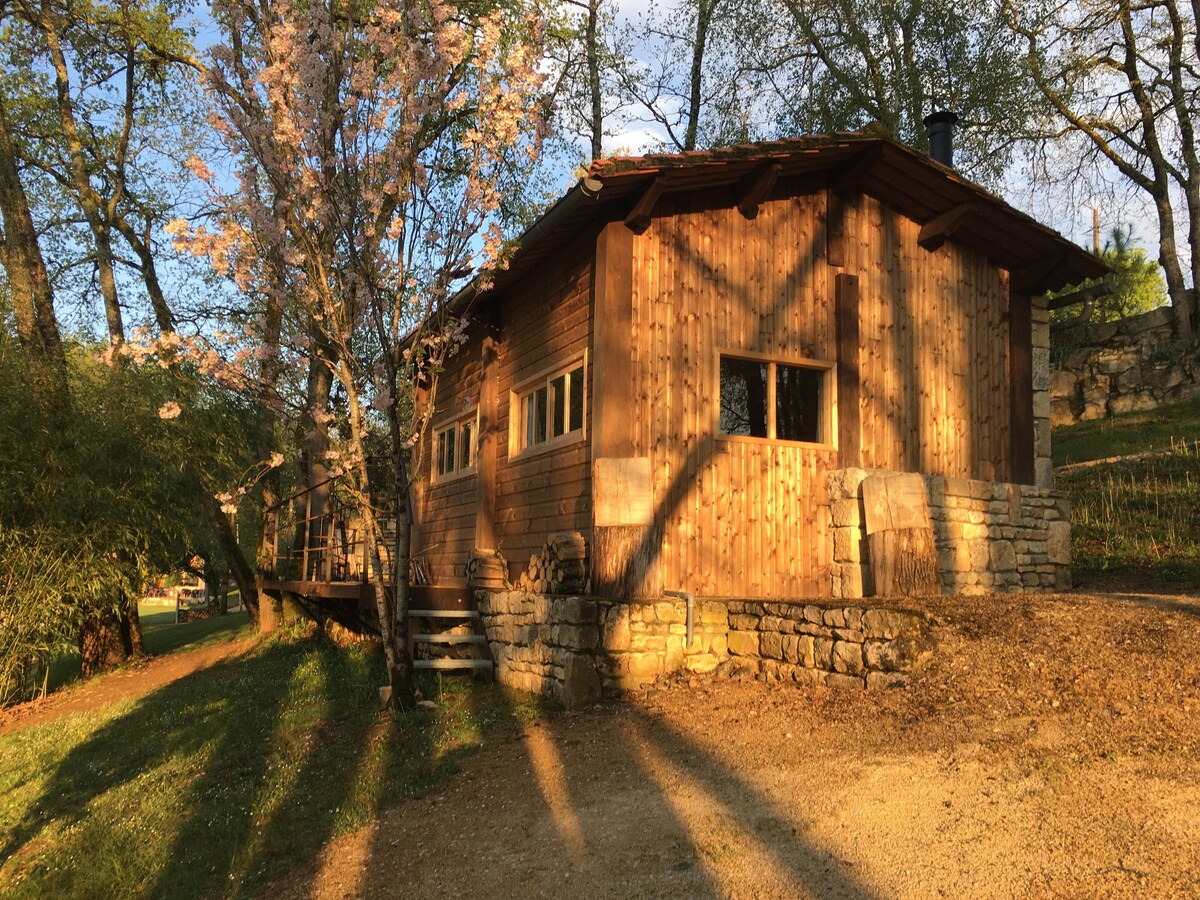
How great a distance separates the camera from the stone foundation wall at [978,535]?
871 centimetres

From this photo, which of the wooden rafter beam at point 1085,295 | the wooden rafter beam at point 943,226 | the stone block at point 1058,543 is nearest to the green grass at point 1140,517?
the stone block at point 1058,543

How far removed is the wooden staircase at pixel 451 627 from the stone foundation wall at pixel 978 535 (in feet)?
12.9

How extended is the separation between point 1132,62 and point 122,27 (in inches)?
896

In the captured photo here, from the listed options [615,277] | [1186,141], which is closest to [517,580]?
[615,277]

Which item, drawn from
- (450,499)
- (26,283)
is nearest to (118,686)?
(450,499)

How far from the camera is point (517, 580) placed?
9.67 meters

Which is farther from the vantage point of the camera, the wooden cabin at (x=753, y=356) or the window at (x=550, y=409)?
the window at (x=550, y=409)

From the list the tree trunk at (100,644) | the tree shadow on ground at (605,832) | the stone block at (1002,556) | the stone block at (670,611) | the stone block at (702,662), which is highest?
the stone block at (1002,556)

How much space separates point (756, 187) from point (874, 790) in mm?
5865

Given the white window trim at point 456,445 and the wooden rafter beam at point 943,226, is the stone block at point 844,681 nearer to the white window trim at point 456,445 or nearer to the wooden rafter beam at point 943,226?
the wooden rafter beam at point 943,226

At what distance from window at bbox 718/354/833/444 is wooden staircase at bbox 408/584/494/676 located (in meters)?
3.56

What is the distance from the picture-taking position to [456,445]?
41.8 feet

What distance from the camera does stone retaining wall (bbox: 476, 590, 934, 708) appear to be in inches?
268

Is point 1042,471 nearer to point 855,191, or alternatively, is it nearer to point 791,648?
point 855,191
